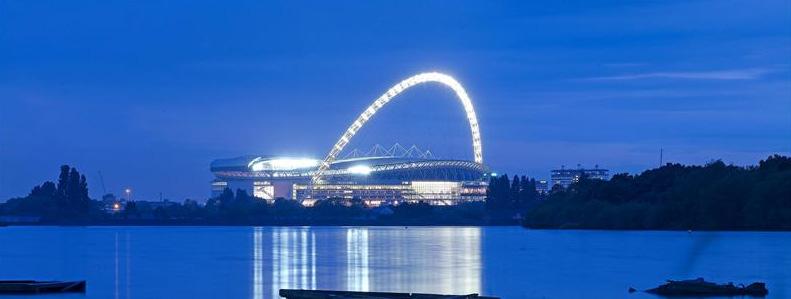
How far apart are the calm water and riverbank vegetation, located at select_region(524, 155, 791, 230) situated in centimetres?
1032

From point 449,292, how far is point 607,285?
6.73 meters

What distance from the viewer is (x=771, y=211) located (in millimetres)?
107438

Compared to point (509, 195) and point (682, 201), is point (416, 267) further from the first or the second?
point (509, 195)

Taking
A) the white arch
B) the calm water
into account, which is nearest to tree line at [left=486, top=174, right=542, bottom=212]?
the white arch

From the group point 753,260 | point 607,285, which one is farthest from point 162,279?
point 753,260

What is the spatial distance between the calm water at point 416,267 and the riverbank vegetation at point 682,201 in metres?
10.3

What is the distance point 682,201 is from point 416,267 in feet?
190

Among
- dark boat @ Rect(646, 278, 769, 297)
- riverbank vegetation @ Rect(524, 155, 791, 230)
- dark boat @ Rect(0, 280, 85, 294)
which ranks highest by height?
riverbank vegetation @ Rect(524, 155, 791, 230)

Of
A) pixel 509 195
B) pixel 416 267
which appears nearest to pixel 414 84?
pixel 509 195

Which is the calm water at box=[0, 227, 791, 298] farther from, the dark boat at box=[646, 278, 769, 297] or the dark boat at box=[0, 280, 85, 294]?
the dark boat at box=[646, 278, 769, 297]

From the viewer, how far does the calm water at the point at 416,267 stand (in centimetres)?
5209

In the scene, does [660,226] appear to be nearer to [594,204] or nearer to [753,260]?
[594,204]

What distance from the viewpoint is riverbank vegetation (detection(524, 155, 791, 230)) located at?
4245 inches

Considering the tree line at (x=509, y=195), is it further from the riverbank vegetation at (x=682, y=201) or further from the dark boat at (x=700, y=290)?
the dark boat at (x=700, y=290)
